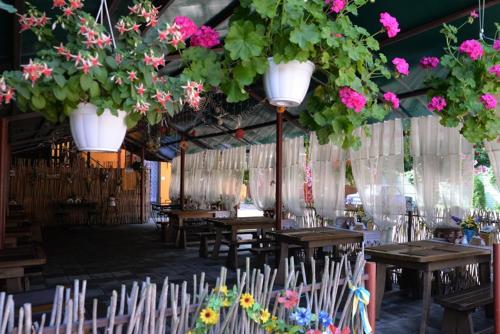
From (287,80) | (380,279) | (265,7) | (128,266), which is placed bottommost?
(128,266)

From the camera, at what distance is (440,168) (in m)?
5.46

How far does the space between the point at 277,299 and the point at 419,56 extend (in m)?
3.63

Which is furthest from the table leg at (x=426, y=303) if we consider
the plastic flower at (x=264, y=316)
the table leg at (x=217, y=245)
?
the table leg at (x=217, y=245)

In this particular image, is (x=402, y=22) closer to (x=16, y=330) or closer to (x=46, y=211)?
(x=16, y=330)

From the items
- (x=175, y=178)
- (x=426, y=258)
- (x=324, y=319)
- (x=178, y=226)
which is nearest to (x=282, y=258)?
(x=426, y=258)

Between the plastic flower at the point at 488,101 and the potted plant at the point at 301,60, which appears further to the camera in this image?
the plastic flower at the point at 488,101

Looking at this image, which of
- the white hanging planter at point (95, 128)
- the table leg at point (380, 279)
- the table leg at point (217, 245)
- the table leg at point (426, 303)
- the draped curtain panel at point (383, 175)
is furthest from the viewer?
the table leg at point (217, 245)

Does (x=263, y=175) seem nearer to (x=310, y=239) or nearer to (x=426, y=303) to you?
(x=310, y=239)

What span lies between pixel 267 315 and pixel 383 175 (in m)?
4.67

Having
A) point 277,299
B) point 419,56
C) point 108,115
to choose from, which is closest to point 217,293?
point 277,299

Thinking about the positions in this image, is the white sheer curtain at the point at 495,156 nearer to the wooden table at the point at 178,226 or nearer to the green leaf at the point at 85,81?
the green leaf at the point at 85,81

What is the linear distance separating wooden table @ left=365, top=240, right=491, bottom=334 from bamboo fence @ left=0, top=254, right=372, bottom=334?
5.27ft

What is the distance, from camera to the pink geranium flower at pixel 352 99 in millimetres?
1788

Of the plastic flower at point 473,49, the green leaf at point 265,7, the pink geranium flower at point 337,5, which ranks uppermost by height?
the plastic flower at point 473,49
